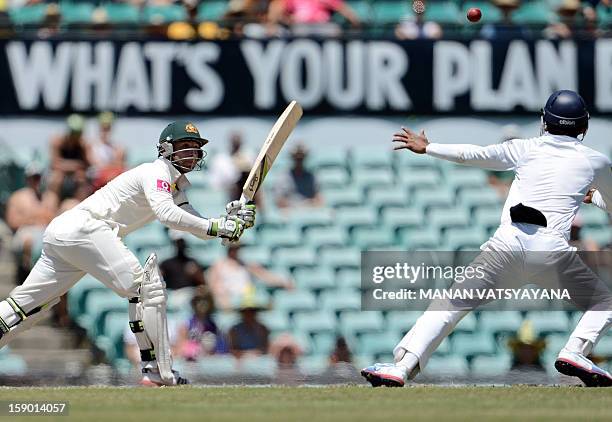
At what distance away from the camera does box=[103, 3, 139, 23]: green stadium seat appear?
43.6 ft

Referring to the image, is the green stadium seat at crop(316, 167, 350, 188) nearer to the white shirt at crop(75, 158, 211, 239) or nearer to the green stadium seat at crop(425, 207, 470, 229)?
the green stadium seat at crop(425, 207, 470, 229)

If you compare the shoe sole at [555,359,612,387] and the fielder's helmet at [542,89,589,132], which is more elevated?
the fielder's helmet at [542,89,589,132]

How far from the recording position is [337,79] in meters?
13.1

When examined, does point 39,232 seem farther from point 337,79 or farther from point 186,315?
point 337,79

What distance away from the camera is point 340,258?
1274 cm

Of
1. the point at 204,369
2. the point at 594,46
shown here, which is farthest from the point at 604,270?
the point at 204,369

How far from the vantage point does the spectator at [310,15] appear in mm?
13062

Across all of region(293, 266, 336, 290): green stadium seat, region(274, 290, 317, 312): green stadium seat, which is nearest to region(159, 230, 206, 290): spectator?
region(274, 290, 317, 312): green stadium seat

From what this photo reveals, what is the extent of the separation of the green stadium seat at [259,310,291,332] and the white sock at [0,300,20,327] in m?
3.77

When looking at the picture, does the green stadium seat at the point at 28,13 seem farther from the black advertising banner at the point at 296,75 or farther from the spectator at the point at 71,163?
the spectator at the point at 71,163

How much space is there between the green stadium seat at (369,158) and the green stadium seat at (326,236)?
2.60 feet

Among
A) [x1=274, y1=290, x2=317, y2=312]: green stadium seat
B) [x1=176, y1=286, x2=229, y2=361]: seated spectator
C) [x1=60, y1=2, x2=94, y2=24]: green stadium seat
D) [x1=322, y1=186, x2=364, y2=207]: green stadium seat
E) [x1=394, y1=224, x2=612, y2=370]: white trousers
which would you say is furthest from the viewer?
[x1=60, y1=2, x2=94, y2=24]: green stadium seat

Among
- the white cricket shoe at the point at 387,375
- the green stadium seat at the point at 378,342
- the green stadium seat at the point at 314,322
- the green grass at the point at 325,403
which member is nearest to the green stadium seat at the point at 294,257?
the green stadium seat at the point at 314,322

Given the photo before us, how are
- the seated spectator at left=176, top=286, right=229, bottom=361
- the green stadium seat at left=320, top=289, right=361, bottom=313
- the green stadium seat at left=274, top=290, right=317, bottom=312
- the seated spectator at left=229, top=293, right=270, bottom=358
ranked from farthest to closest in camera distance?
1. the green stadium seat at left=320, top=289, right=361, bottom=313
2. the green stadium seat at left=274, top=290, right=317, bottom=312
3. the seated spectator at left=229, top=293, right=270, bottom=358
4. the seated spectator at left=176, top=286, right=229, bottom=361
